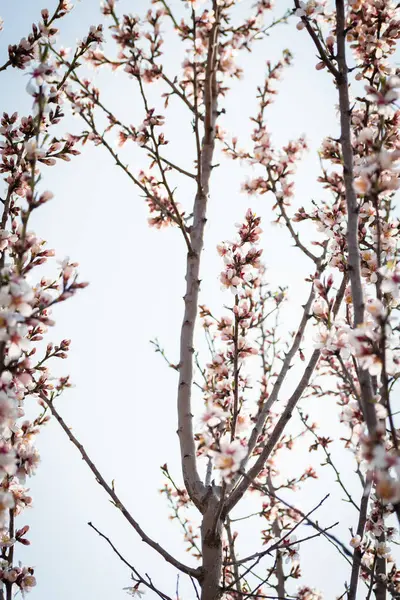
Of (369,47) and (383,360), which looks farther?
(369,47)

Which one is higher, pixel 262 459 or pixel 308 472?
pixel 308 472

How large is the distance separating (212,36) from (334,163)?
104 centimetres

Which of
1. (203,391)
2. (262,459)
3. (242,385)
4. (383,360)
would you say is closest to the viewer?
(383,360)

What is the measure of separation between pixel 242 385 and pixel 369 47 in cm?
222

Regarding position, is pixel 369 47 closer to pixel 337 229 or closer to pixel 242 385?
pixel 337 229

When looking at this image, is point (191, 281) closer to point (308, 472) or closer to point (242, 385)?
point (242, 385)

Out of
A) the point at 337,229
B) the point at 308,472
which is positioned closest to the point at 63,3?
the point at 337,229

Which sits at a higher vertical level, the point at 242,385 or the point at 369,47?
the point at 369,47

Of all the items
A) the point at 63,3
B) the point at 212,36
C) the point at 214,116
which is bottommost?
the point at 214,116

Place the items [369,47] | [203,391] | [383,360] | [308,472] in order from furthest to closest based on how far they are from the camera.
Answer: [308,472] < [203,391] < [369,47] < [383,360]

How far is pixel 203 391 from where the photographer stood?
3.58 m

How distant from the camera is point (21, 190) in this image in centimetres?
272

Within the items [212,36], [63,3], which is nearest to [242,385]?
[212,36]

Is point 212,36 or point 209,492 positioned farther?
point 212,36
